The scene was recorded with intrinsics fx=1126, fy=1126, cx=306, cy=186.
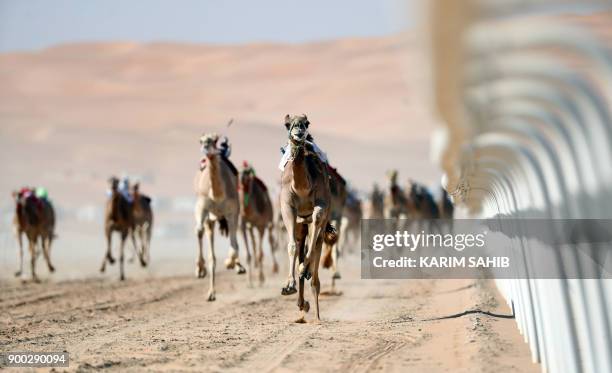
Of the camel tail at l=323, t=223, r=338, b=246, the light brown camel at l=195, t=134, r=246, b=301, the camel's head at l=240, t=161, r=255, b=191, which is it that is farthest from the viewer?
the camel's head at l=240, t=161, r=255, b=191

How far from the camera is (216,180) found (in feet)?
57.1

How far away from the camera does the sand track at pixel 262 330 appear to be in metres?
9.59

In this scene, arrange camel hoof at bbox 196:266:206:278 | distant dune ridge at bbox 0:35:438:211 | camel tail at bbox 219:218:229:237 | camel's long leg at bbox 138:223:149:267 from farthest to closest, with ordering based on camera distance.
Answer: distant dune ridge at bbox 0:35:438:211, camel's long leg at bbox 138:223:149:267, camel tail at bbox 219:218:229:237, camel hoof at bbox 196:266:206:278

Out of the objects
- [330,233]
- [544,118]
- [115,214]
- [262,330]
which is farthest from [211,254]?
[544,118]

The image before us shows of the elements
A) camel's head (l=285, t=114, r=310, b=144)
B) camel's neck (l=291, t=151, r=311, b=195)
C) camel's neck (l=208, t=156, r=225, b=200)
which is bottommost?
camel's neck (l=291, t=151, r=311, b=195)

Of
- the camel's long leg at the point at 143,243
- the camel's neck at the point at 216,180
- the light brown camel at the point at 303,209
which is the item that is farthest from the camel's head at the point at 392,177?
the light brown camel at the point at 303,209

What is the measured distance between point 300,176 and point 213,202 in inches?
170

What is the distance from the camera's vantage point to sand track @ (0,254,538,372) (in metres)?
9.59

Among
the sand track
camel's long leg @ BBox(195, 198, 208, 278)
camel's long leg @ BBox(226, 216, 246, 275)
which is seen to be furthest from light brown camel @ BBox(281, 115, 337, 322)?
camel's long leg @ BBox(195, 198, 208, 278)

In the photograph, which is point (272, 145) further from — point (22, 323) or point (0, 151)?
point (22, 323)

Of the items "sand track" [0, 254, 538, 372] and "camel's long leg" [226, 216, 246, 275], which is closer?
"sand track" [0, 254, 538, 372]

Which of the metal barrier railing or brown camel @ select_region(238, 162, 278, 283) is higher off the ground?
brown camel @ select_region(238, 162, 278, 283)

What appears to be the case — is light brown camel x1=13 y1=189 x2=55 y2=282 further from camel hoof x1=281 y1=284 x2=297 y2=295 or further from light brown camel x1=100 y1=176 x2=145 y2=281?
camel hoof x1=281 y1=284 x2=297 y2=295

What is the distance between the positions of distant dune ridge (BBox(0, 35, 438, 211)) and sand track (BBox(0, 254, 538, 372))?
43.4 meters
